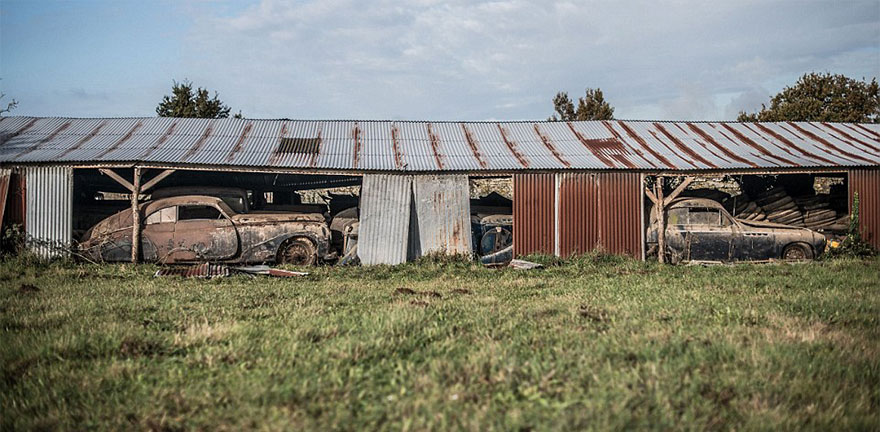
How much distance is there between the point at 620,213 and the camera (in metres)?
15.2

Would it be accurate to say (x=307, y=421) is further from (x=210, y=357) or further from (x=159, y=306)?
(x=159, y=306)

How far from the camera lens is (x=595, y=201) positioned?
15.1 metres

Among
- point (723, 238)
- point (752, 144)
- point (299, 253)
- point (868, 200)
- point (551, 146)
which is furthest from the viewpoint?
point (752, 144)

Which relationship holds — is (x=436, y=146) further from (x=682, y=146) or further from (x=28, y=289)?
(x=28, y=289)

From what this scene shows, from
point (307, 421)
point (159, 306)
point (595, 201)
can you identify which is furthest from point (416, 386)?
point (595, 201)

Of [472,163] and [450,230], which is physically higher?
[472,163]

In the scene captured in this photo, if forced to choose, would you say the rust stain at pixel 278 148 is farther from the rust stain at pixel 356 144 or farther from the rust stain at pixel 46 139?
the rust stain at pixel 46 139

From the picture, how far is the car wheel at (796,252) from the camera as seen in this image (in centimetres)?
1523

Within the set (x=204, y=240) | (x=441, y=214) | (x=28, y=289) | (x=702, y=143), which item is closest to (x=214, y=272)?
(x=204, y=240)

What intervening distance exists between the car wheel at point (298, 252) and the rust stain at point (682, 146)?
9030mm

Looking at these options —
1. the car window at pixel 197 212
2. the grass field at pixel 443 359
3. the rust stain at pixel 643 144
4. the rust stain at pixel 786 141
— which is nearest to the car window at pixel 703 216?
the rust stain at pixel 643 144

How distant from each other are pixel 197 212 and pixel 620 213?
9290 mm

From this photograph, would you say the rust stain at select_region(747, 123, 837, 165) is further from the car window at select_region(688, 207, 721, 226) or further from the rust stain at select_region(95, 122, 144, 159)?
the rust stain at select_region(95, 122, 144, 159)

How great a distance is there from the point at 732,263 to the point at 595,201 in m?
3.25
